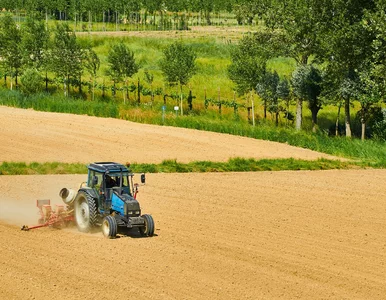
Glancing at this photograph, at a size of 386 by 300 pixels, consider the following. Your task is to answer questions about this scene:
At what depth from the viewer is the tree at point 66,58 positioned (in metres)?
80.8

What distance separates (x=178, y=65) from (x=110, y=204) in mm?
51330

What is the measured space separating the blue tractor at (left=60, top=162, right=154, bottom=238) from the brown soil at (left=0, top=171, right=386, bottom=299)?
438 mm

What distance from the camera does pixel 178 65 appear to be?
75.7 m

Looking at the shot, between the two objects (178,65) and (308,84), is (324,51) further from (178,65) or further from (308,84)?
(178,65)

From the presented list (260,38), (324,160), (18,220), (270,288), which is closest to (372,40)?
(260,38)

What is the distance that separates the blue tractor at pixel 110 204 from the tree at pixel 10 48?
196 feet

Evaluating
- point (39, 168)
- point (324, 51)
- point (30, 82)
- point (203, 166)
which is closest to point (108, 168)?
point (39, 168)

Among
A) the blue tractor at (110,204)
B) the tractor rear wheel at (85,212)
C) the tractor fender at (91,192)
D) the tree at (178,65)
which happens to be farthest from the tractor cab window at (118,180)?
the tree at (178,65)

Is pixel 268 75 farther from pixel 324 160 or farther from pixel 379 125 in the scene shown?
pixel 324 160

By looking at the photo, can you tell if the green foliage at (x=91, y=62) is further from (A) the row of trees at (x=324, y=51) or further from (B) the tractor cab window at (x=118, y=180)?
(B) the tractor cab window at (x=118, y=180)

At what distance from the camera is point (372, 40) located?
195 feet

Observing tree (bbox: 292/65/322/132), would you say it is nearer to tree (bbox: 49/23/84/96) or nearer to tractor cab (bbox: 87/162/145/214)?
tree (bbox: 49/23/84/96)

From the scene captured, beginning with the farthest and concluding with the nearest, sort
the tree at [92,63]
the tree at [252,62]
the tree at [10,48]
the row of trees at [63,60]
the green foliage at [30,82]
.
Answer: the tree at [10,48]
the tree at [92,63]
the green foliage at [30,82]
the row of trees at [63,60]
the tree at [252,62]

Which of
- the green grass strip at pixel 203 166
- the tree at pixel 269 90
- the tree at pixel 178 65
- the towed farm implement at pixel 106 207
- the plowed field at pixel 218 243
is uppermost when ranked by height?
the tree at pixel 178 65
